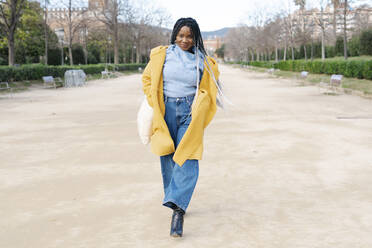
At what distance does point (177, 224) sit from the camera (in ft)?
10.9

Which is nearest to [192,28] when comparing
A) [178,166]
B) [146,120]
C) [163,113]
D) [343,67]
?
[163,113]

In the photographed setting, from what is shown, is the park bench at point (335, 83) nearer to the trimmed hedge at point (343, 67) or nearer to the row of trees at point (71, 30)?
the trimmed hedge at point (343, 67)

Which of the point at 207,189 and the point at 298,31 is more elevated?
the point at 298,31

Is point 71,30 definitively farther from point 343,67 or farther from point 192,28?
point 192,28

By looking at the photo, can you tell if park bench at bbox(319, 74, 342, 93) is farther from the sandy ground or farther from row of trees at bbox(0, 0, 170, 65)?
row of trees at bbox(0, 0, 170, 65)

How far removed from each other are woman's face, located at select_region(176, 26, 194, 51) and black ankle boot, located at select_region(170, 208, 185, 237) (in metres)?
1.28

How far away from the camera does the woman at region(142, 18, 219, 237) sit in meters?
3.30

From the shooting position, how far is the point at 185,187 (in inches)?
130

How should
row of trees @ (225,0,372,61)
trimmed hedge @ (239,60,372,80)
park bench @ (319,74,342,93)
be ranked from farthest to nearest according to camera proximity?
1. row of trees @ (225,0,372,61)
2. trimmed hedge @ (239,60,372,80)
3. park bench @ (319,74,342,93)

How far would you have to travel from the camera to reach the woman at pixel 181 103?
330 centimetres

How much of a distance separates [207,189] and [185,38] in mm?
1898

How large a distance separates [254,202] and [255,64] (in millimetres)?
58968

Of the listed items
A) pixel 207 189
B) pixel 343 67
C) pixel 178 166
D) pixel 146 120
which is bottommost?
pixel 207 189

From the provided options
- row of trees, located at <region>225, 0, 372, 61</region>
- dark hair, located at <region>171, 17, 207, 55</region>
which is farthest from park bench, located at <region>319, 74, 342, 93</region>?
row of trees, located at <region>225, 0, 372, 61</region>
